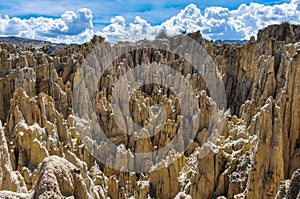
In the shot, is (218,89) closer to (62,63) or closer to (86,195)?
(62,63)

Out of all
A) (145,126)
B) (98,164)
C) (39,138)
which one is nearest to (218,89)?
(145,126)

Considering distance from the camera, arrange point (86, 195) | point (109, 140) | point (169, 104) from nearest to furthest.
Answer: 1. point (86, 195)
2. point (109, 140)
3. point (169, 104)

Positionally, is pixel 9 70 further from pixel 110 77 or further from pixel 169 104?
pixel 169 104

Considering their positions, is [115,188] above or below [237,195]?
below

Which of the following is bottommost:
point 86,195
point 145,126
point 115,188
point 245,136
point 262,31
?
point 115,188

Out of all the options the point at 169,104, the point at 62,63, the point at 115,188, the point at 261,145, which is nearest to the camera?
the point at 261,145

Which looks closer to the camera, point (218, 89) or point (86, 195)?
point (86, 195)
